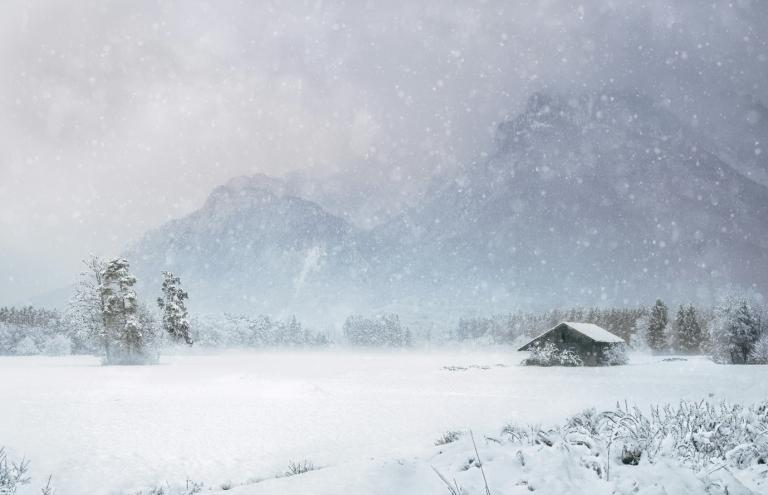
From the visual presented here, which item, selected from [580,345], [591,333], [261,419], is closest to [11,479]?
[261,419]

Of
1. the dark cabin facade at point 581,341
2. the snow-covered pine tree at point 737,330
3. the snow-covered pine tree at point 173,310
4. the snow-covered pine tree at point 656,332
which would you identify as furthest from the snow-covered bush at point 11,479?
the snow-covered pine tree at point 656,332

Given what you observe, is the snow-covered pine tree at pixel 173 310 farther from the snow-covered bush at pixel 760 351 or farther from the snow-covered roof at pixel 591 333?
the snow-covered bush at pixel 760 351

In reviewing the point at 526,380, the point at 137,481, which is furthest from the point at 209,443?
the point at 526,380

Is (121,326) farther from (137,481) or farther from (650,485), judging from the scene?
(650,485)

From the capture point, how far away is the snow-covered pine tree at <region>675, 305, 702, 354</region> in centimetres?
10644

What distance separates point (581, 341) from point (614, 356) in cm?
583

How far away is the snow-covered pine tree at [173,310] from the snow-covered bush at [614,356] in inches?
2122

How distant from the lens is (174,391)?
117 feet

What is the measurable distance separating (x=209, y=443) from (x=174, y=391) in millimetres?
19257

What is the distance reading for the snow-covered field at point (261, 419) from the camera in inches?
549

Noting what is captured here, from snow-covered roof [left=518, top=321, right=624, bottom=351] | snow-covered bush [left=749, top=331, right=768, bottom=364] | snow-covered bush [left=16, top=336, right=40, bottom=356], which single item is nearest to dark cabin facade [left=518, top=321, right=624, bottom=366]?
snow-covered roof [left=518, top=321, right=624, bottom=351]

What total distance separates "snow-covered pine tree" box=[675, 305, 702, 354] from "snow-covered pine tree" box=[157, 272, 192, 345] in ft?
332

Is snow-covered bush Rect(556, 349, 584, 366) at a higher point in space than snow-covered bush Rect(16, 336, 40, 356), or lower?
higher

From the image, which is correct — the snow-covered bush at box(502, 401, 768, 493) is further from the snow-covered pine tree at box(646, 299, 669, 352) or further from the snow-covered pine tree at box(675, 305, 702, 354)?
the snow-covered pine tree at box(675, 305, 702, 354)
